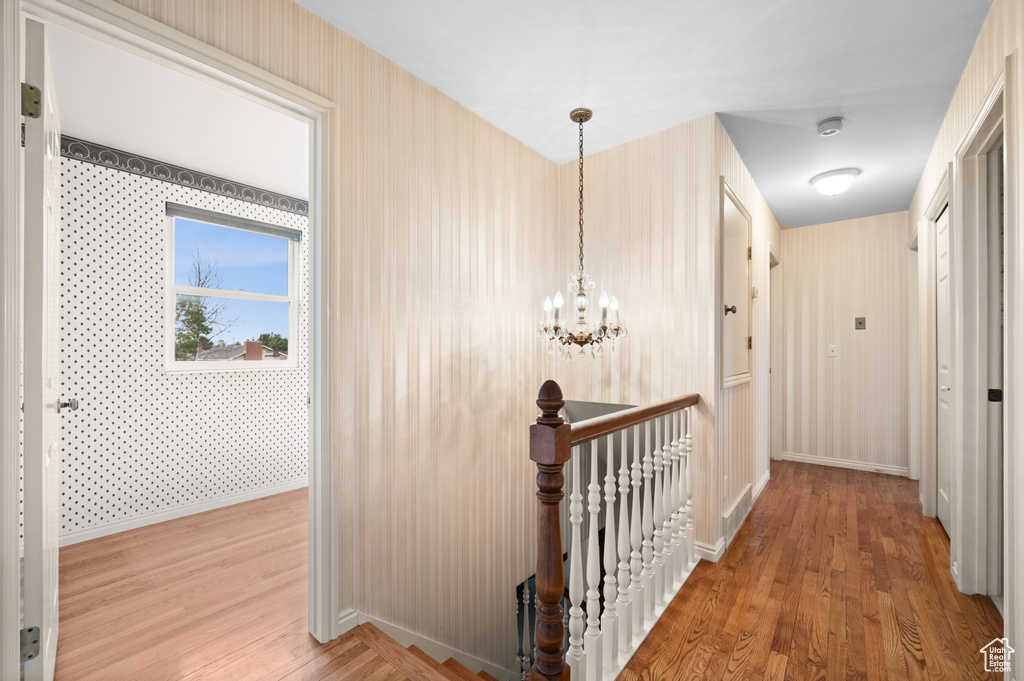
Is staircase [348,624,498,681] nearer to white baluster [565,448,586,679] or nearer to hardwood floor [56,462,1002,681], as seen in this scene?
hardwood floor [56,462,1002,681]

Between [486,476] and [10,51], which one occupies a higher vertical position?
[10,51]

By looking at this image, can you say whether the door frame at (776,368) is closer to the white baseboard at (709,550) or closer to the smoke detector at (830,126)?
the smoke detector at (830,126)

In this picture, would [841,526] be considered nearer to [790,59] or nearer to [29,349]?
[790,59]

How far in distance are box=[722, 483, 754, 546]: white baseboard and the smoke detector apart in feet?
7.72

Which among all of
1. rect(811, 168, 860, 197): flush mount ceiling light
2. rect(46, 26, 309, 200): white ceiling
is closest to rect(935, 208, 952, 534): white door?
rect(811, 168, 860, 197): flush mount ceiling light

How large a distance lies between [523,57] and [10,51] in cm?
176

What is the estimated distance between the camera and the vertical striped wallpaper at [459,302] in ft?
6.29

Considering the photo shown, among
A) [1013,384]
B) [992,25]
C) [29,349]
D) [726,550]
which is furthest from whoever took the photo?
[726,550]

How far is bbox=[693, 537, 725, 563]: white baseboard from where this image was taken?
2564 mm

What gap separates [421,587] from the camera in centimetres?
225

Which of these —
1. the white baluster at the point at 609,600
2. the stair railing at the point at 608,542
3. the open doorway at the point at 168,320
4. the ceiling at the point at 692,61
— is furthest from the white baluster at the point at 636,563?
the ceiling at the point at 692,61

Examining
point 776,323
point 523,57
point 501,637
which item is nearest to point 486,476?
point 501,637

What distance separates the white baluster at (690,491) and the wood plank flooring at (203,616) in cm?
132

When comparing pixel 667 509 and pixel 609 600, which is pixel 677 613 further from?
pixel 609 600
